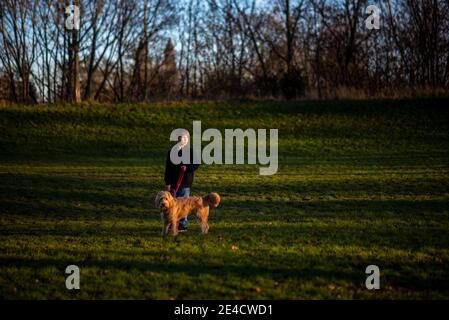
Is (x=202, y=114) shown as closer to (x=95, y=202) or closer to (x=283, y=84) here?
(x=283, y=84)

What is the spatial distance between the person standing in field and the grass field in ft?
3.29

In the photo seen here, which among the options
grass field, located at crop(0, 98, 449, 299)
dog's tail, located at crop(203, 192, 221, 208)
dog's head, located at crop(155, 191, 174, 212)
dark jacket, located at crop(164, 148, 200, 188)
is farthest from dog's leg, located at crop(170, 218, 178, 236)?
dark jacket, located at crop(164, 148, 200, 188)

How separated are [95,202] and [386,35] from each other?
3792cm

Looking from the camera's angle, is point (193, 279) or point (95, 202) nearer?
point (193, 279)

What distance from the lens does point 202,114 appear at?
1189 inches

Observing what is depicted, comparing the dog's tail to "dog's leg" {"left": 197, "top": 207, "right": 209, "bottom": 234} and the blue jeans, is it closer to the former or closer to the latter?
"dog's leg" {"left": 197, "top": 207, "right": 209, "bottom": 234}

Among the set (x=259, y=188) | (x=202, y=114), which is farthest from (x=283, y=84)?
(x=259, y=188)

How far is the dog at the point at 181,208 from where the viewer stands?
9206mm

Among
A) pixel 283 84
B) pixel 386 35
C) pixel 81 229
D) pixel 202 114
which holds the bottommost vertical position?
pixel 81 229

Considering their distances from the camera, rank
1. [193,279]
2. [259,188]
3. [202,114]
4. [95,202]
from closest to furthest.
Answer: [193,279] → [95,202] → [259,188] → [202,114]

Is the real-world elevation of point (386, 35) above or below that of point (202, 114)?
above

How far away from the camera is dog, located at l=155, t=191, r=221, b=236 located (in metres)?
9.21

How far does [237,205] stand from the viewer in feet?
45.4
